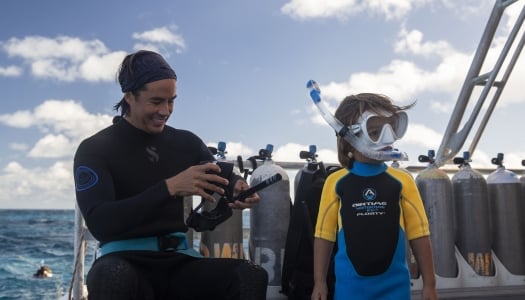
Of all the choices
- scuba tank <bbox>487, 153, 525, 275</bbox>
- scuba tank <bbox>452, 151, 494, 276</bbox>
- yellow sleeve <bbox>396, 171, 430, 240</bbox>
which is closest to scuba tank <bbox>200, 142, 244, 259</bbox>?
yellow sleeve <bbox>396, 171, 430, 240</bbox>

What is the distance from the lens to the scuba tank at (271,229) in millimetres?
2756

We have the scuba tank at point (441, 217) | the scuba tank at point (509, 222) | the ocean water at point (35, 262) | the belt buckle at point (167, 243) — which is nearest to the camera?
the belt buckle at point (167, 243)

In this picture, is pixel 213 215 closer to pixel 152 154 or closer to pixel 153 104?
pixel 152 154

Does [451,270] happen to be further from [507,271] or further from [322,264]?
[322,264]

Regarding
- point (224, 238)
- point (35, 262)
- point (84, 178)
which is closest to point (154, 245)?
point (84, 178)

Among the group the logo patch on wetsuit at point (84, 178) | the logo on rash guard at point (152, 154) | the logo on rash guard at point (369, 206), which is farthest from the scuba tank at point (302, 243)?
the logo patch on wetsuit at point (84, 178)

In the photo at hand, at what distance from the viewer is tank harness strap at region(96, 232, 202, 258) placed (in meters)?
1.66

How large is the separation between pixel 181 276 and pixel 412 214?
0.89 m

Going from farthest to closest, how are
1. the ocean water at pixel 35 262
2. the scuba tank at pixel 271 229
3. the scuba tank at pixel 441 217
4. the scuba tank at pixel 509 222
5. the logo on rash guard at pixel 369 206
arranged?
the ocean water at pixel 35 262 < the scuba tank at pixel 509 222 < the scuba tank at pixel 441 217 < the scuba tank at pixel 271 229 < the logo on rash guard at pixel 369 206

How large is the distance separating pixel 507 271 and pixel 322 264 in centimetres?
208

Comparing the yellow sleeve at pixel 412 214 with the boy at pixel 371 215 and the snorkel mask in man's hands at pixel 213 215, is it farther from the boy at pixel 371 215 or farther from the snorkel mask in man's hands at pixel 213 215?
the snorkel mask in man's hands at pixel 213 215

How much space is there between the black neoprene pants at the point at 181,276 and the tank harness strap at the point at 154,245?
0.05m

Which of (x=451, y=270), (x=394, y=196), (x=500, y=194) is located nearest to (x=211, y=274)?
(x=394, y=196)

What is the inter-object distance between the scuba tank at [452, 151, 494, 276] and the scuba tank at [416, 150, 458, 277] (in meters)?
0.10
